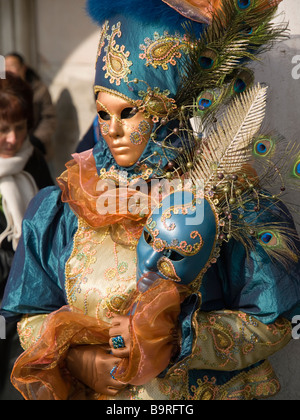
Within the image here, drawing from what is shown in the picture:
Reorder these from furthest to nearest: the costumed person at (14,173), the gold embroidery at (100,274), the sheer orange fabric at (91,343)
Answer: the costumed person at (14,173), the gold embroidery at (100,274), the sheer orange fabric at (91,343)

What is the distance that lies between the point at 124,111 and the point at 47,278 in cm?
56

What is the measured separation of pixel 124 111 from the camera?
1844 millimetres

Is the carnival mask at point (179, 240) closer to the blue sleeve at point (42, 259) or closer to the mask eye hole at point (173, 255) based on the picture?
the mask eye hole at point (173, 255)

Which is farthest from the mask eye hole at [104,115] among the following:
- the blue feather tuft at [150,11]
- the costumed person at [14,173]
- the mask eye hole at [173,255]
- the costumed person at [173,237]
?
the costumed person at [14,173]

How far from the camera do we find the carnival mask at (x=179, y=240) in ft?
5.32

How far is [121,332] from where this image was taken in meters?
1.68

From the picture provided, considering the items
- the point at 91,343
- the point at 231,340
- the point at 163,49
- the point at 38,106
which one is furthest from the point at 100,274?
the point at 38,106

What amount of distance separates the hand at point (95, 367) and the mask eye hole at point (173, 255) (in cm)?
35

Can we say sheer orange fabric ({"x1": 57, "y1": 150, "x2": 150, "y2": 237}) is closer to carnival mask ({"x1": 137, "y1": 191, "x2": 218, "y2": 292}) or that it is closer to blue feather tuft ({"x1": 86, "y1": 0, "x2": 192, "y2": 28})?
carnival mask ({"x1": 137, "y1": 191, "x2": 218, "y2": 292})

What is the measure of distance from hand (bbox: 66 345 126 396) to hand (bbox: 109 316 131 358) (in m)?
0.11

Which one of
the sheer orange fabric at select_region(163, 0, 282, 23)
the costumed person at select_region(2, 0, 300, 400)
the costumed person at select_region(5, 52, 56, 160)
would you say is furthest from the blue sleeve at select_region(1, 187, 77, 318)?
the costumed person at select_region(5, 52, 56, 160)

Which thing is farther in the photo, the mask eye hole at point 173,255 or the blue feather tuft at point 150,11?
the blue feather tuft at point 150,11

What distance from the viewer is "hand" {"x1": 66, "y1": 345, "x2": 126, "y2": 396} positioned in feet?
5.96

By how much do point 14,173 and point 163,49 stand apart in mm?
1492
